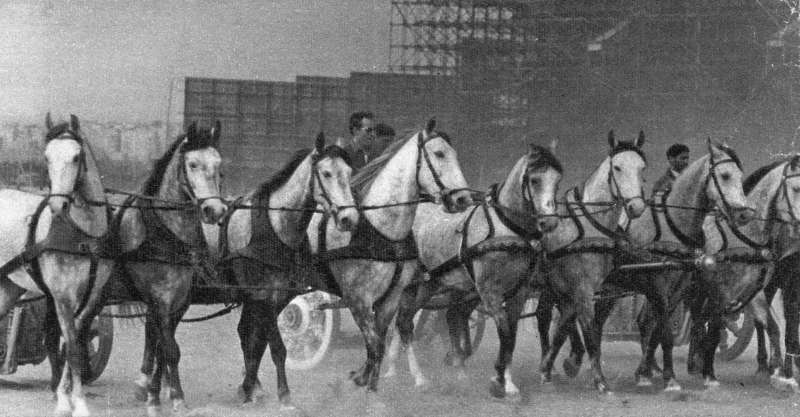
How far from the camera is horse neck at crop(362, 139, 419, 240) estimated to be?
29.5ft

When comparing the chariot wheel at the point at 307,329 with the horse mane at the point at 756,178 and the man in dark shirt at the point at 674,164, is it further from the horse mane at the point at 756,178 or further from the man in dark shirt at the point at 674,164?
the horse mane at the point at 756,178

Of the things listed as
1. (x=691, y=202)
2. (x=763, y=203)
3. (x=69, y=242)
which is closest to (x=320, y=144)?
(x=69, y=242)

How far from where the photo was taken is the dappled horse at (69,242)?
761 centimetres

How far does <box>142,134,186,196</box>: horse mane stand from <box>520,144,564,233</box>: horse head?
298 centimetres

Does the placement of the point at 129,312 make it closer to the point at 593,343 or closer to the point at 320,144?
the point at 320,144

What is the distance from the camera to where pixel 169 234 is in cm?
842

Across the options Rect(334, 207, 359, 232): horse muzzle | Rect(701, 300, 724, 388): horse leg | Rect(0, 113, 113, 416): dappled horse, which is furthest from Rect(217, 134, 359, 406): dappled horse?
Rect(701, 300, 724, 388): horse leg

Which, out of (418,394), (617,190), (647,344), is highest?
(617,190)

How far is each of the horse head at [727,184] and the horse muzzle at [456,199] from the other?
2762 millimetres

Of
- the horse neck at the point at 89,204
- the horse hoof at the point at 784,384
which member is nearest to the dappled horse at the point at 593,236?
the horse hoof at the point at 784,384

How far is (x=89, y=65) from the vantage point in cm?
2069

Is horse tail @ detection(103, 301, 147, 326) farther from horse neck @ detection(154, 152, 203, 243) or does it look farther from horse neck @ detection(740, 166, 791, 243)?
horse neck @ detection(740, 166, 791, 243)

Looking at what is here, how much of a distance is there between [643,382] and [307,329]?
3.67 metres

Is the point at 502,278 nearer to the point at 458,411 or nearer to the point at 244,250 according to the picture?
the point at 458,411
